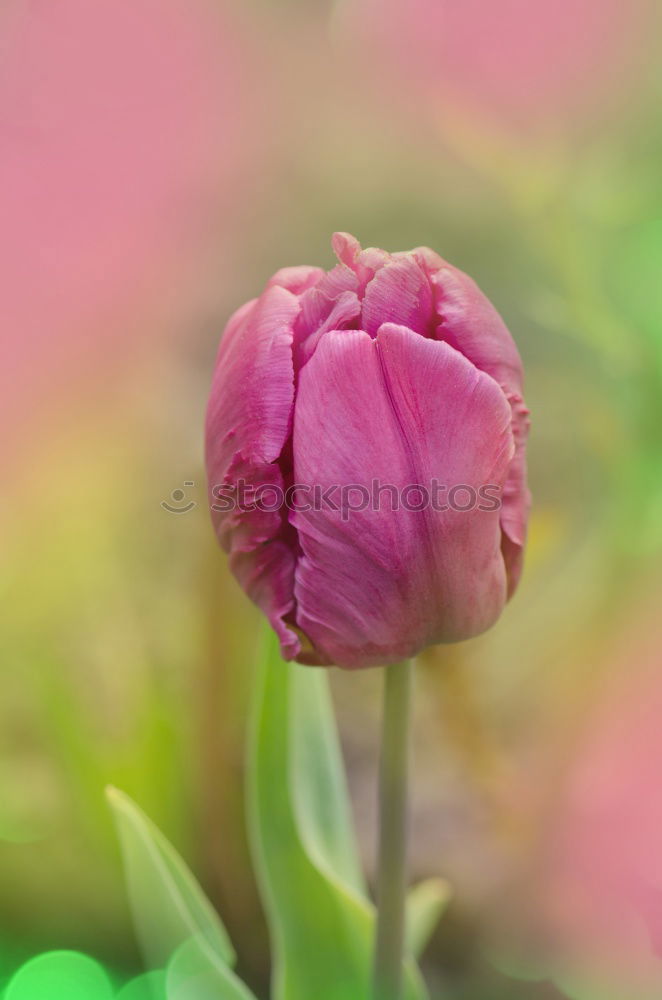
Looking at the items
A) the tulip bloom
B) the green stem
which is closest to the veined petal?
the tulip bloom

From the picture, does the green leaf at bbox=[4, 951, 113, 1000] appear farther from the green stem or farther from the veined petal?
the veined petal

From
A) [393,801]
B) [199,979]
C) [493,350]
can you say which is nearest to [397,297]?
[493,350]

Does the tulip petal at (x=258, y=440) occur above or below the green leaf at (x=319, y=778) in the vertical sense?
above

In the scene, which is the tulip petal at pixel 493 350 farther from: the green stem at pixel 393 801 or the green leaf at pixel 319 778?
the green leaf at pixel 319 778

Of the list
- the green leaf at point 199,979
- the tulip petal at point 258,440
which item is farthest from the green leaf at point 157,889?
the tulip petal at point 258,440

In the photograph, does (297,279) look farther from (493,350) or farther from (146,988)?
(146,988)

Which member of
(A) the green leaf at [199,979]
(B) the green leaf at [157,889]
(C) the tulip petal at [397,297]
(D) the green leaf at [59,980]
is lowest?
(D) the green leaf at [59,980]

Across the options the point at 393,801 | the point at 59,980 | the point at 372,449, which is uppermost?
the point at 372,449
